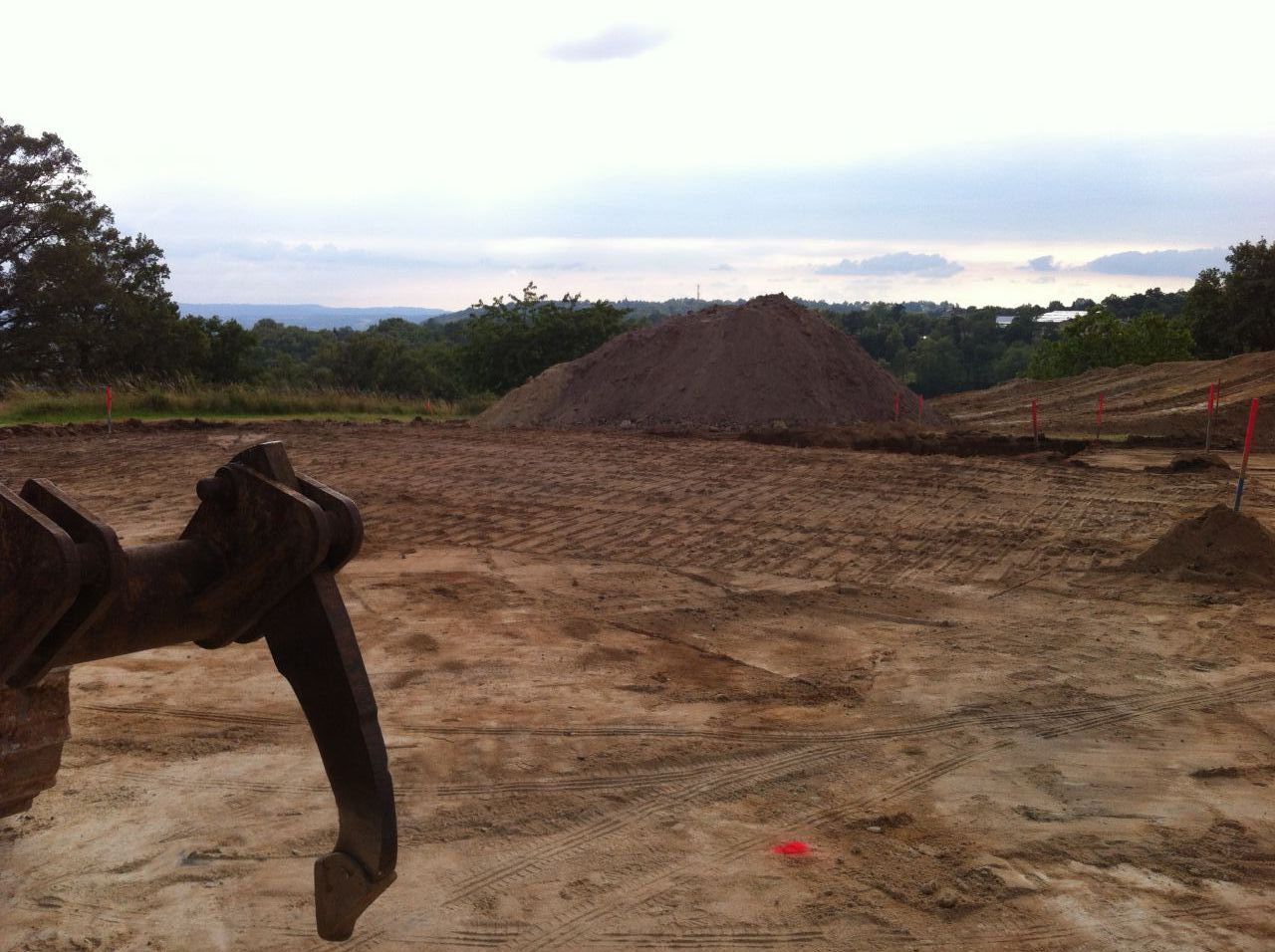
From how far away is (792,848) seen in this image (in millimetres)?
4340

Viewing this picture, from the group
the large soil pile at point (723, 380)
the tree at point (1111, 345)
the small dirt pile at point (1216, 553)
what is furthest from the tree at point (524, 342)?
the small dirt pile at point (1216, 553)

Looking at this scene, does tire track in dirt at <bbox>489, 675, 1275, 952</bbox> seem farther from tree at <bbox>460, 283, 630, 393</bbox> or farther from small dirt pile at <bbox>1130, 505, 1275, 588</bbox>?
tree at <bbox>460, 283, 630, 393</bbox>

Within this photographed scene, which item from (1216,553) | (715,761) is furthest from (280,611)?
(1216,553)

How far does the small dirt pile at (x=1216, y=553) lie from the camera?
8906 mm

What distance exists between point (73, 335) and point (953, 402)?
968 inches

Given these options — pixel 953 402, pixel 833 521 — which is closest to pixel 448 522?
pixel 833 521

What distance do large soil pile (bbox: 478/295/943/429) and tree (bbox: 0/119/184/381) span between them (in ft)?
43.7

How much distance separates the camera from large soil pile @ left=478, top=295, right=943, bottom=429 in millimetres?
22266

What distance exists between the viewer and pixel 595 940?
3.71 m

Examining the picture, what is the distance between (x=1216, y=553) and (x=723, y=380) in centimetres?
1428

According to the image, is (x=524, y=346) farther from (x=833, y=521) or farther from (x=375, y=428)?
(x=833, y=521)

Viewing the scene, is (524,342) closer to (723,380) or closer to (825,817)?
(723,380)

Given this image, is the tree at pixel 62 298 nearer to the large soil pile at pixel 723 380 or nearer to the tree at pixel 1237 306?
the large soil pile at pixel 723 380

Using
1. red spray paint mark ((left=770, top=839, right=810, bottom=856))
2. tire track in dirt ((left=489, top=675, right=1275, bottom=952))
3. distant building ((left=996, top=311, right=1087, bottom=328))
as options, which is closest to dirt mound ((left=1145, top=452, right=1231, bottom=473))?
tire track in dirt ((left=489, top=675, right=1275, bottom=952))
